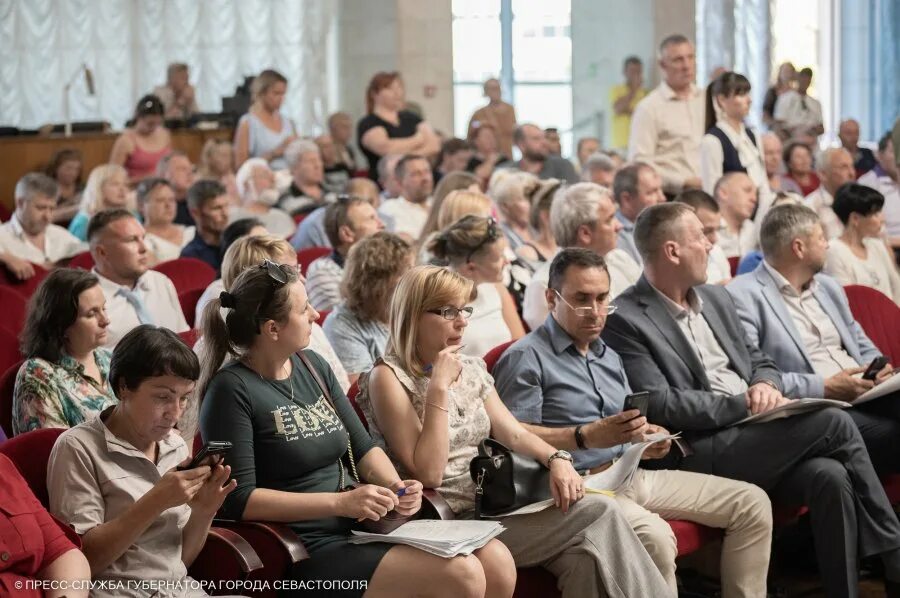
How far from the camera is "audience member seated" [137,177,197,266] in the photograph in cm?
653

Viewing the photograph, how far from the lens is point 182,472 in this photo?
2.53m

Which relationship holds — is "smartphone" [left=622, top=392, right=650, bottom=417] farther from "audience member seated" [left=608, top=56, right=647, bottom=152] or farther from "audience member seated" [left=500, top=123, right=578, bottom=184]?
"audience member seated" [left=608, top=56, right=647, bottom=152]

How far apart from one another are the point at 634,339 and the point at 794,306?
90 centimetres

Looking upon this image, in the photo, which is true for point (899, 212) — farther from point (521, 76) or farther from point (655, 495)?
point (521, 76)

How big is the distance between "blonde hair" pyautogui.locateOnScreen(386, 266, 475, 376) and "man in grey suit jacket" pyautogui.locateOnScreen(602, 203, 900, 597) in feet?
2.82

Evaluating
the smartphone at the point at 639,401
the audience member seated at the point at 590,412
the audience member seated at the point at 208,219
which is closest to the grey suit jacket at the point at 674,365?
the audience member seated at the point at 590,412

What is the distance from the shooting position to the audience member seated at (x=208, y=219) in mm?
6008

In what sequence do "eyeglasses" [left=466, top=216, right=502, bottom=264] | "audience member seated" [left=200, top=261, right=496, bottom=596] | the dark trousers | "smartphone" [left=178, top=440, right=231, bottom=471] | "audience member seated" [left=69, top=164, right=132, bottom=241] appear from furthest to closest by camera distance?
"audience member seated" [left=69, top=164, right=132, bottom=241] → "eyeglasses" [left=466, top=216, right=502, bottom=264] → the dark trousers → "audience member seated" [left=200, top=261, right=496, bottom=596] → "smartphone" [left=178, top=440, right=231, bottom=471]

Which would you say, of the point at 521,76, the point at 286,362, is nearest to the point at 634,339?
the point at 286,362

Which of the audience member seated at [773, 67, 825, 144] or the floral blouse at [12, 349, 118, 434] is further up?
the audience member seated at [773, 67, 825, 144]

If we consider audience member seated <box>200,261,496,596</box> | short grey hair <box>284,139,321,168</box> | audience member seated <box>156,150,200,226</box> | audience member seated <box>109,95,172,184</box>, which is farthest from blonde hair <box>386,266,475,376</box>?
audience member seated <box>109,95,172,184</box>

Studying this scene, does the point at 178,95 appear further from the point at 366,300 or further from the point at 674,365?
the point at 674,365

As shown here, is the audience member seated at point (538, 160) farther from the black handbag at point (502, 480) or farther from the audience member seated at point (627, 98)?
the black handbag at point (502, 480)

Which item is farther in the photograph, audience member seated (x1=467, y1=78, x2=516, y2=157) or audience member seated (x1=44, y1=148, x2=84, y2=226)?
audience member seated (x1=467, y1=78, x2=516, y2=157)
